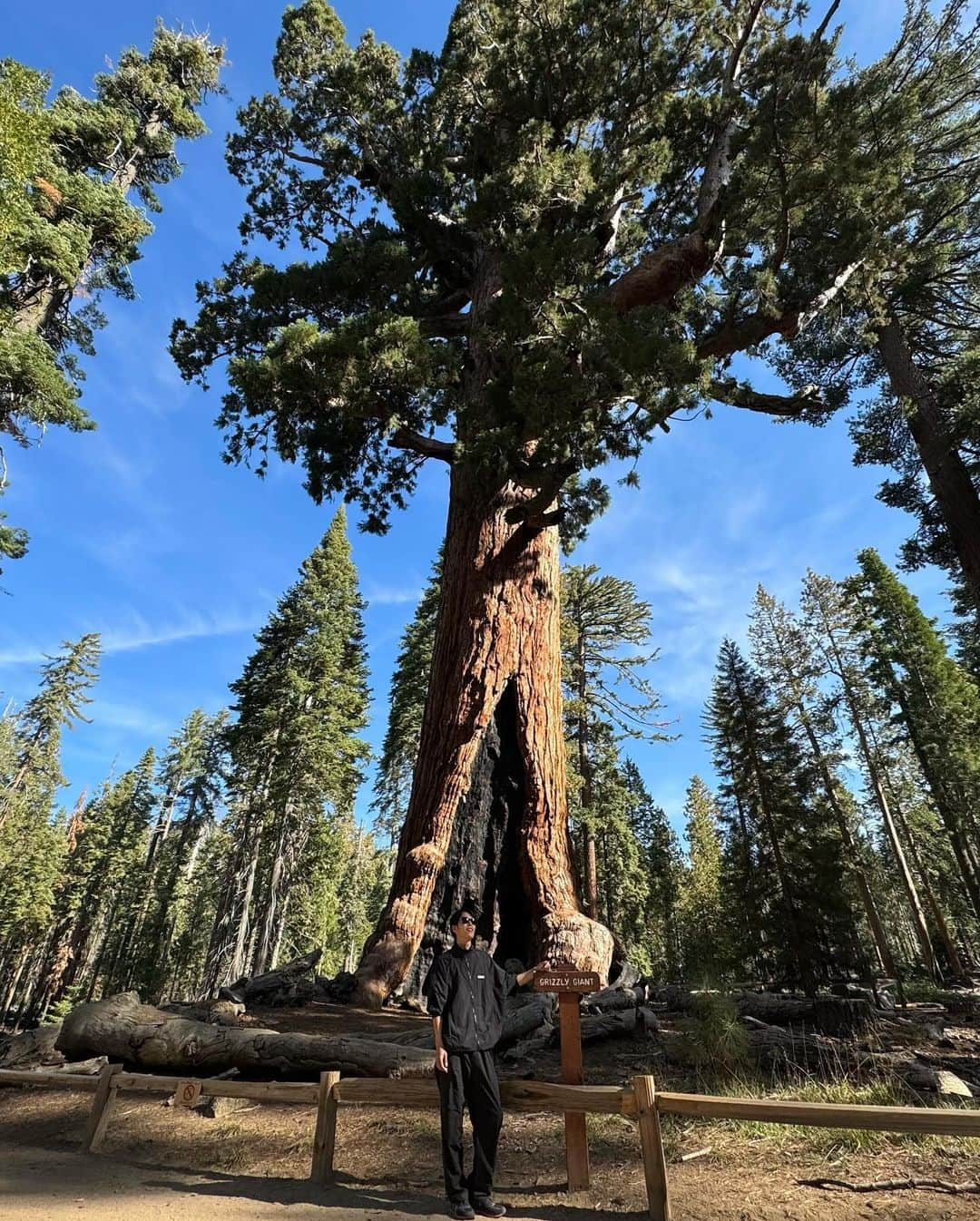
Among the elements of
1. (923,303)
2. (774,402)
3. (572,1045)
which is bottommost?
(572,1045)

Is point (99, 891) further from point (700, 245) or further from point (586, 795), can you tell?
point (700, 245)

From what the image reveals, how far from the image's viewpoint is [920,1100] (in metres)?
4.25

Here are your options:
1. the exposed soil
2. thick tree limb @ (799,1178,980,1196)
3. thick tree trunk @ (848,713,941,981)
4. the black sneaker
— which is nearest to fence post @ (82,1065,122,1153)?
the exposed soil

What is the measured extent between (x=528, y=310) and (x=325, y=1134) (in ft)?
23.6

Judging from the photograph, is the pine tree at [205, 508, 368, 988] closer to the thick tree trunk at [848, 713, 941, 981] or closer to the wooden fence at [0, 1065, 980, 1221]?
the wooden fence at [0, 1065, 980, 1221]

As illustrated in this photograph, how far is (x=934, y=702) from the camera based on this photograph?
22.0 meters

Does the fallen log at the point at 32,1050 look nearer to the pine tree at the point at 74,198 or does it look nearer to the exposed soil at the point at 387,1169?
the exposed soil at the point at 387,1169

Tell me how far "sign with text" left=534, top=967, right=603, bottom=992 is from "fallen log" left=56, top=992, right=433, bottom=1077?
1.54 metres

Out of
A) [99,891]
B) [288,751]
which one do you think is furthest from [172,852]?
[288,751]

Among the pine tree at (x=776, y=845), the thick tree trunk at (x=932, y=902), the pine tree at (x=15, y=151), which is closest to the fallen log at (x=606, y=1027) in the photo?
the pine tree at (x=776, y=845)

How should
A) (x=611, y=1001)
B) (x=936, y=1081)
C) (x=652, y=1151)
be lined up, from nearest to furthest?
(x=652, y=1151) < (x=936, y=1081) < (x=611, y=1001)

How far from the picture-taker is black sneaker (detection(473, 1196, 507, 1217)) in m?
3.40

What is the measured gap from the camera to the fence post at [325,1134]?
13.2 ft

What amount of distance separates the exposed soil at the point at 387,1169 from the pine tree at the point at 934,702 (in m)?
20.6
